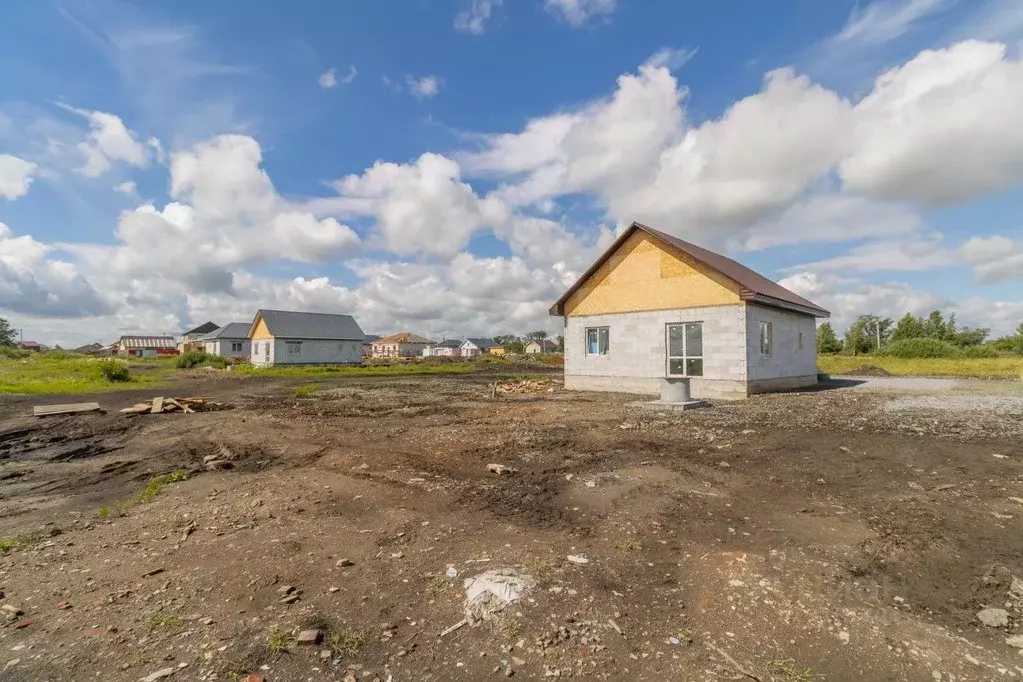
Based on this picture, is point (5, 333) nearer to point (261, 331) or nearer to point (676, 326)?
point (261, 331)

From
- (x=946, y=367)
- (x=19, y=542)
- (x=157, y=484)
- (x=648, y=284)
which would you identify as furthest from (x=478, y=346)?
(x=19, y=542)

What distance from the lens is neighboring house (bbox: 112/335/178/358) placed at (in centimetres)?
9025

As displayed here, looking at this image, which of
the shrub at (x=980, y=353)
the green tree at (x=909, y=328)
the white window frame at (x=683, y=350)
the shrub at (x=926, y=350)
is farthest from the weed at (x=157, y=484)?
the green tree at (x=909, y=328)

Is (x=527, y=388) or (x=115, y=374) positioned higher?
(x=115, y=374)

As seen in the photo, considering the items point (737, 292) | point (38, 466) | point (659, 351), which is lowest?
point (38, 466)

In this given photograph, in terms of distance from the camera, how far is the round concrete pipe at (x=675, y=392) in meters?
14.5

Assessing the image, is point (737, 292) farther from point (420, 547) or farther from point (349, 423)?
point (420, 547)

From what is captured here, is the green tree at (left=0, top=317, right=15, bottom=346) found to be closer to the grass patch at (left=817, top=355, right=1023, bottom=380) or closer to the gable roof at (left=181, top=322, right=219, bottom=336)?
the gable roof at (left=181, top=322, right=219, bottom=336)

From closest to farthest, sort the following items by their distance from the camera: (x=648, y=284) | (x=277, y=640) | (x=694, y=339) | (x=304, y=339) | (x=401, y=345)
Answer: (x=277, y=640) < (x=694, y=339) < (x=648, y=284) < (x=304, y=339) < (x=401, y=345)

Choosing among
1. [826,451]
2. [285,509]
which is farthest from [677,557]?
[826,451]

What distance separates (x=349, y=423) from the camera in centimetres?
1349

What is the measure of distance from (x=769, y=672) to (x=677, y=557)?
1.50m

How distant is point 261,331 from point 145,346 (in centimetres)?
6112

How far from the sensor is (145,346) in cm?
9338
